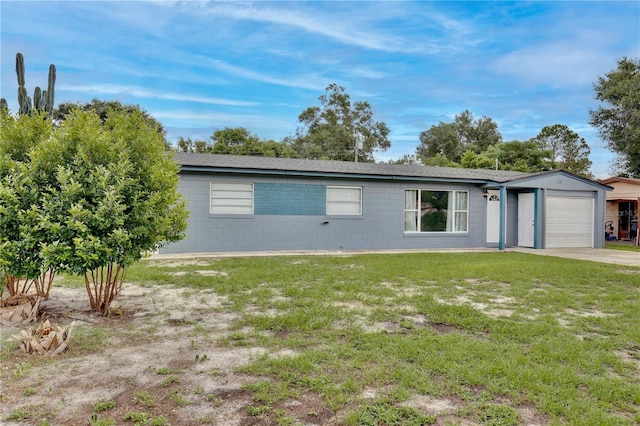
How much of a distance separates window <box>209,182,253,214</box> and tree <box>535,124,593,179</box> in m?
31.9


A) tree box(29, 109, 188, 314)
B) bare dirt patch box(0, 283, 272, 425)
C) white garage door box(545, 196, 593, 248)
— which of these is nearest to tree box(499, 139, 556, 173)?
white garage door box(545, 196, 593, 248)

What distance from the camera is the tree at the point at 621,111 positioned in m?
21.0

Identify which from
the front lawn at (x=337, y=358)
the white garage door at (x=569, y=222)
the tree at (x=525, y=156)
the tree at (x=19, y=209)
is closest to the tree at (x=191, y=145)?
the tree at (x=525, y=156)

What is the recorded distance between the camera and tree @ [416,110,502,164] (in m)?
43.6

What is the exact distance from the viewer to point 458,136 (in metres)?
46.1

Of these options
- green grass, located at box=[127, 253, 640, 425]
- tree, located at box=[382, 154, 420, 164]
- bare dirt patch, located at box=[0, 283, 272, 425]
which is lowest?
bare dirt patch, located at box=[0, 283, 272, 425]

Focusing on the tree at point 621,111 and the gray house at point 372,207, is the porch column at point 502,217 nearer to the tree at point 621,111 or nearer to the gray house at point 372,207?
the gray house at point 372,207

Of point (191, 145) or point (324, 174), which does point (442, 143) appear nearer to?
point (191, 145)

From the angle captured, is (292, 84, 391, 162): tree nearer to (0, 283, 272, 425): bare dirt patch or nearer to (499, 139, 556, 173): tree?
(499, 139, 556, 173): tree

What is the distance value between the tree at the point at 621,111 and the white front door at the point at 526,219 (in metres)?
11.0

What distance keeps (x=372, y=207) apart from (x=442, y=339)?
9670 mm

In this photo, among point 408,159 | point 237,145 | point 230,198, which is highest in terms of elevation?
point 408,159

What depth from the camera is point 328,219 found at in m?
13.3

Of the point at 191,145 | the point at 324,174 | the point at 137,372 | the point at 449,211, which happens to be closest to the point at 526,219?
the point at 449,211
